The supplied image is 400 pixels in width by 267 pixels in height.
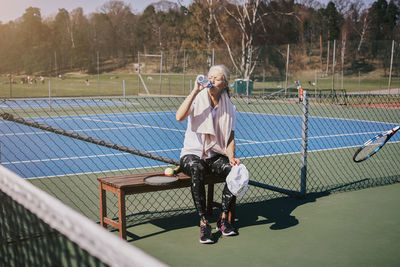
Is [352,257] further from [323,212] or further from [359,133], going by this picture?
[359,133]

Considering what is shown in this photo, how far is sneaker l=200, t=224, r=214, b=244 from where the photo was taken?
14.4 feet

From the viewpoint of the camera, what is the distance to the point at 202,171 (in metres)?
4.56

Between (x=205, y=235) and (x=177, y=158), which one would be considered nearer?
(x=205, y=235)

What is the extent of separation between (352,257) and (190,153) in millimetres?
1770

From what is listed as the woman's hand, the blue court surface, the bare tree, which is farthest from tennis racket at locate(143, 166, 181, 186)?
the bare tree

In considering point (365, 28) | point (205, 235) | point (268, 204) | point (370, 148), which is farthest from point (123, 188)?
point (365, 28)

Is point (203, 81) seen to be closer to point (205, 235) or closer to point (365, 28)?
point (205, 235)

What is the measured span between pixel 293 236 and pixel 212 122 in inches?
53.0

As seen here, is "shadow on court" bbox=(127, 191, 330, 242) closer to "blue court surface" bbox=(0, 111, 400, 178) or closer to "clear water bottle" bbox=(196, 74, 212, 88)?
"clear water bottle" bbox=(196, 74, 212, 88)

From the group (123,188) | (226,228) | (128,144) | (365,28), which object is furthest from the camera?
(365,28)

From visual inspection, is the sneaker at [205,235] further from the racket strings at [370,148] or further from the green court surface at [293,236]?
the racket strings at [370,148]

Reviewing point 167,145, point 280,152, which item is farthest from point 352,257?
point 167,145

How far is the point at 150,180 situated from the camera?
453 centimetres

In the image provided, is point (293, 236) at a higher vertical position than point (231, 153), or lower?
lower
